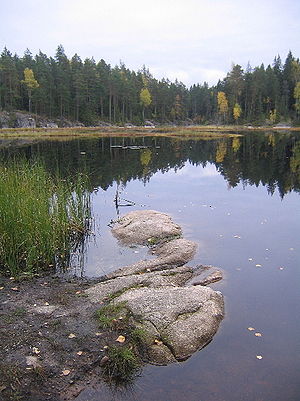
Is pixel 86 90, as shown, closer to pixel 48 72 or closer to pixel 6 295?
pixel 48 72

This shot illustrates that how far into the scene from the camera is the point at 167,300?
278 inches

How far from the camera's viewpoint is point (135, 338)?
617 centimetres

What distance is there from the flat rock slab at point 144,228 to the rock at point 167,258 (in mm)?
722

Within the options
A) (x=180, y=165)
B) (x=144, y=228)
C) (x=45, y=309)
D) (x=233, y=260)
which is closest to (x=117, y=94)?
(x=180, y=165)

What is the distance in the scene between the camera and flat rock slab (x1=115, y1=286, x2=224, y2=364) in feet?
20.2

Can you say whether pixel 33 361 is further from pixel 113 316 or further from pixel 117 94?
pixel 117 94

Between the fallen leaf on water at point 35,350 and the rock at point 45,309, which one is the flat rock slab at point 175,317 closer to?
the rock at point 45,309

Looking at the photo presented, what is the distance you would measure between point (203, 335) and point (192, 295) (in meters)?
0.96

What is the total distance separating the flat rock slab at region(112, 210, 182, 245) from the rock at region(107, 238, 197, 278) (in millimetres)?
722

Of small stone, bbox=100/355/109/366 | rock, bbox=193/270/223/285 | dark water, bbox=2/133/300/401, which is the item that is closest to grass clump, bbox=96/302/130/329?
small stone, bbox=100/355/109/366

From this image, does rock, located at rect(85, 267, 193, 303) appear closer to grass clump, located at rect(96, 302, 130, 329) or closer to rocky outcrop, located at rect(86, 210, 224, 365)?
rocky outcrop, located at rect(86, 210, 224, 365)

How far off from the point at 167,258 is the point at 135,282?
2.01 m

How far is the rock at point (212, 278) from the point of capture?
8.70 meters

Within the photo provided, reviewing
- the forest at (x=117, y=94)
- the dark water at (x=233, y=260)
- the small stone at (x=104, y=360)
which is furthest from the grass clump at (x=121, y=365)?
the forest at (x=117, y=94)
